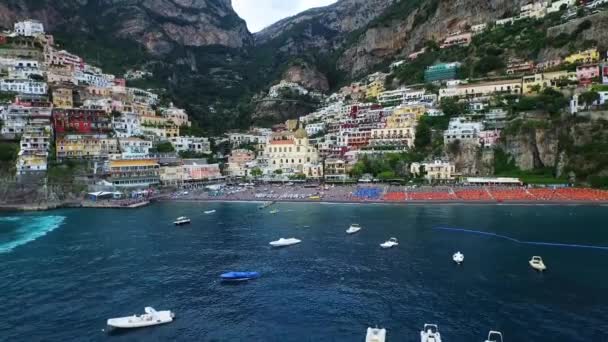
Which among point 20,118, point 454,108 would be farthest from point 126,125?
point 454,108

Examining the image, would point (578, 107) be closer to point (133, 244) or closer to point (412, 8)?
point (133, 244)

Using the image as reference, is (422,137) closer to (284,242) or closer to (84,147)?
(284,242)

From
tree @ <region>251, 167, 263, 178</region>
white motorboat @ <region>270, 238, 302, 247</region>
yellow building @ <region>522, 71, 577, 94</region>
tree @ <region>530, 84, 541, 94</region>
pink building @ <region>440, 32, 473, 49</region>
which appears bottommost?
white motorboat @ <region>270, 238, 302, 247</region>

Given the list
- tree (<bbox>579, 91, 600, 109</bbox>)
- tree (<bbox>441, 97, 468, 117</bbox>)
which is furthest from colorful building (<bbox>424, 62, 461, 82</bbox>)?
tree (<bbox>579, 91, 600, 109</bbox>)

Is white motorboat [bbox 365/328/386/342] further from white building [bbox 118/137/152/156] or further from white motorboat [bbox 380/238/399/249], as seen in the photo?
white building [bbox 118/137/152/156]

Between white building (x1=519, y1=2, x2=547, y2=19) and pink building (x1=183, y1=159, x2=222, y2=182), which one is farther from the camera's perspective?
white building (x1=519, y1=2, x2=547, y2=19)

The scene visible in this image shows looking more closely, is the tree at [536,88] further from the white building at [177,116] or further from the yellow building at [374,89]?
the white building at [177,116]
